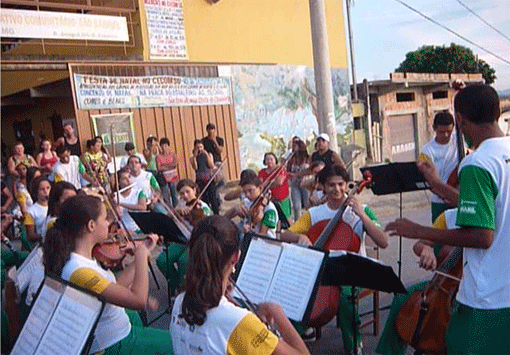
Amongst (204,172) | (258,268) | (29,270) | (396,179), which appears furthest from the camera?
(204,172)

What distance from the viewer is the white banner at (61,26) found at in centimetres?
900

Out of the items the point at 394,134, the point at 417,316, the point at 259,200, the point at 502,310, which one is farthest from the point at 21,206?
the point at 394,134

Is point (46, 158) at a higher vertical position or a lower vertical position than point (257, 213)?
higher

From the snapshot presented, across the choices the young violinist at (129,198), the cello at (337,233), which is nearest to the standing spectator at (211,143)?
the young violinist at (129,198)

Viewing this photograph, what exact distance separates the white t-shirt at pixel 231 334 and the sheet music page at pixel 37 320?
74 centimetres

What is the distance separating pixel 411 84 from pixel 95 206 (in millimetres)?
17471

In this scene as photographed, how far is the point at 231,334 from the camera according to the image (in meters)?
1.90

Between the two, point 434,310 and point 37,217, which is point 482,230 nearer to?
point 434,310

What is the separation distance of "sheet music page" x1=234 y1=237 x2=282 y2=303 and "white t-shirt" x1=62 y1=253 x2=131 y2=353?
0.64 meters

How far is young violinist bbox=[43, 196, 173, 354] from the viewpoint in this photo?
8.64ft

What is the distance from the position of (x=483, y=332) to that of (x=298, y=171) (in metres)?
6.12

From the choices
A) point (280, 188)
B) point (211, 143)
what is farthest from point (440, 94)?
point (280, 188)

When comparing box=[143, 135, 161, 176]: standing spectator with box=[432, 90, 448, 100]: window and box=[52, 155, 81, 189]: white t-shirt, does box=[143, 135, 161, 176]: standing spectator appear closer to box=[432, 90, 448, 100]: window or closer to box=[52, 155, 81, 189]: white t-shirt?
box=[52, 155, 81, 189]: white t-shirt

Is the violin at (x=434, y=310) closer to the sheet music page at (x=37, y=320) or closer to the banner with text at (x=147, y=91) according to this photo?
the sheet music page at (x=37, y=320)
